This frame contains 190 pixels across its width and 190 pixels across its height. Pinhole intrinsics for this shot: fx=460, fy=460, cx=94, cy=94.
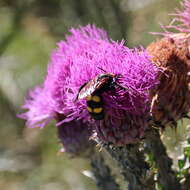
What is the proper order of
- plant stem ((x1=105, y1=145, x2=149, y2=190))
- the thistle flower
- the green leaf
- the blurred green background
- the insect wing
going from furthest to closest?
the blurred green background < the green leaf < plant stem ((x1=105, y1=145, x2=149, y2=190)) < the thistle flower < the insect wing

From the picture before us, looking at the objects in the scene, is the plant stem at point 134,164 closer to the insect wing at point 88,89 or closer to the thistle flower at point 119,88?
the thistle flower at point 119,88

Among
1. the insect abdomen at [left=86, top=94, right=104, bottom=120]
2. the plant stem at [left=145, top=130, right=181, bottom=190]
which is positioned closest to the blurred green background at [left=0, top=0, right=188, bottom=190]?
the plant stem at [left=145, top=130, right=181, bottom=190]

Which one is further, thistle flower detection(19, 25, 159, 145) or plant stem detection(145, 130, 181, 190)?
plant stem detection(145, 130, 181, 190)

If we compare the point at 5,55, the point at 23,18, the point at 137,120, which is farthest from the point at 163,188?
the point at 23,18

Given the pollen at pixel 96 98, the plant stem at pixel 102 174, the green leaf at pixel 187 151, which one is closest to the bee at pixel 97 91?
the pollen at pixel 96 98

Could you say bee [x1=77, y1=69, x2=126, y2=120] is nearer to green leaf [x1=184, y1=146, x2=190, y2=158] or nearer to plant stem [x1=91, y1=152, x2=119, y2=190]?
green leaf [x1=184, y1=146, x2=190, y2=158]

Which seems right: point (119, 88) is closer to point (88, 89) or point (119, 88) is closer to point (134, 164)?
point (88, 89)

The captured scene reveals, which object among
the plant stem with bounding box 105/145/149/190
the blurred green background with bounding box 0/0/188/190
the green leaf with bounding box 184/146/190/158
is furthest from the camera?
the blurred green background with bounding box 0/0/188/190
